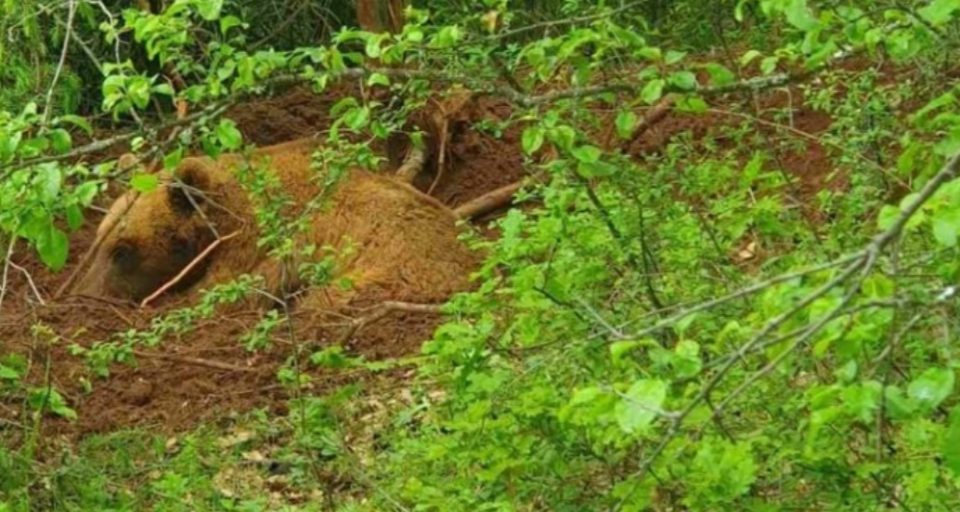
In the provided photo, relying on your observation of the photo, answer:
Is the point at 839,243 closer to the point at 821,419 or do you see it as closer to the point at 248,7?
the point at 821,419

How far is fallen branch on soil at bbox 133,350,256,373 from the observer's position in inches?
325

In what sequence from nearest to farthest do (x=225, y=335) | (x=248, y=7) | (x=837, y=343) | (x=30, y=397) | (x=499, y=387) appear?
(x=837, y=343) → (x=499, y=387) → (x=30, y=397) → (x=225, y=335) → (x=248, y=7)

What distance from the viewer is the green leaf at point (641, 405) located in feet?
8.12

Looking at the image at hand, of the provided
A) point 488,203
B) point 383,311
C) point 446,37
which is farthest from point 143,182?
point 488,203

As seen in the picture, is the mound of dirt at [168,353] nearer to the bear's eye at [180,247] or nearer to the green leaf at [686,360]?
the bear's eye at [180,247]

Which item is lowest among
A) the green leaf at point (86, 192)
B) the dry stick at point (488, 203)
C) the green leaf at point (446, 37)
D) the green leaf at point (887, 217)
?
the dry stick at point (488, 203)

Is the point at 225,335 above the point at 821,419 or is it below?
below

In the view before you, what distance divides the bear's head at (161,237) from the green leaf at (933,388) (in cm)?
745

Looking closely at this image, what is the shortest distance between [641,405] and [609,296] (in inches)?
113

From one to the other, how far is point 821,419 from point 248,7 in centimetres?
937

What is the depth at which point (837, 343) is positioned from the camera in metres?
2.89

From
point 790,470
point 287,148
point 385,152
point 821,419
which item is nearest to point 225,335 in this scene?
point 287,148

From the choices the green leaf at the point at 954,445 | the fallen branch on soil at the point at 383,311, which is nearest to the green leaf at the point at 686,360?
the green leaf at the point at 954,445

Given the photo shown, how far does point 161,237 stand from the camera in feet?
32.9
